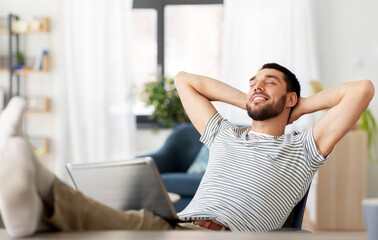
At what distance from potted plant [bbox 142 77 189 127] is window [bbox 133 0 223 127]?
33cm

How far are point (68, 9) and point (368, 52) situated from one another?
2.81 m

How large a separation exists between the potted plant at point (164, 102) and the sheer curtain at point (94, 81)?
0.29m

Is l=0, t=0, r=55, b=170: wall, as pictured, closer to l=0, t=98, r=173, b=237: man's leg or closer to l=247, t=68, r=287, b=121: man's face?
l=247, t=68, r=287, b=121: man's face

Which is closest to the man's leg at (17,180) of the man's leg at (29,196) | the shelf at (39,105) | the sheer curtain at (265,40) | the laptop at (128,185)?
the man's leg at (29,196)

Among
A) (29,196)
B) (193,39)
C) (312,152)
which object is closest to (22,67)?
(193,39)

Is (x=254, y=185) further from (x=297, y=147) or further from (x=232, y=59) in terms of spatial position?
(x=232, y=59)

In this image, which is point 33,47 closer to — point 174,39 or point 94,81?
point 94,81

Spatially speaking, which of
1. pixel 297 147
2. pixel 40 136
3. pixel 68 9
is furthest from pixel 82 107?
pixel 297 147

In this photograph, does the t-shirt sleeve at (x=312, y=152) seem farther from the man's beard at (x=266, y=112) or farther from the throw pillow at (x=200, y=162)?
the throw pillow at (x=200, y=162)

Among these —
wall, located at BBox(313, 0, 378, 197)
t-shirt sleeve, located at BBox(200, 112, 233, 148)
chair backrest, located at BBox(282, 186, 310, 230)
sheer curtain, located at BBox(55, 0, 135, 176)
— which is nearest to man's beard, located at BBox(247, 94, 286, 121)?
t-shirt sleeve, located at BBox(200, 112, 233, 148)

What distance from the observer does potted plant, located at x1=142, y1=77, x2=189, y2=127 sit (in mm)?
4918

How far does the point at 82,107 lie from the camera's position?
5211mm

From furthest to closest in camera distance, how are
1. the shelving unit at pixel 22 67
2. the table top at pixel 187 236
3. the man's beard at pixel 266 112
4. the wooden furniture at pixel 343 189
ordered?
the shelving unit at pixel 22 67 < the wooden furniture at pixel 343 189 < the man's beard at pixel 266 112 < the table top at pixel 187 236

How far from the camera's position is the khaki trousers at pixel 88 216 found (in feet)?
3.47
